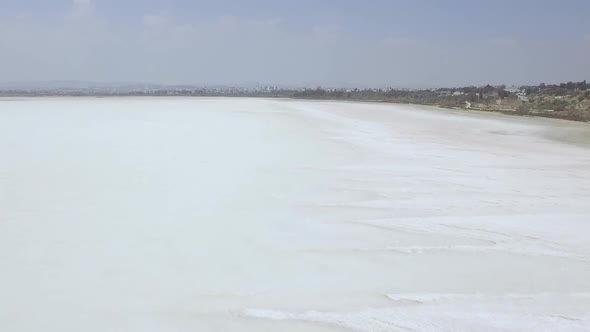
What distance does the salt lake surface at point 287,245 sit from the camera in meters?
3.69

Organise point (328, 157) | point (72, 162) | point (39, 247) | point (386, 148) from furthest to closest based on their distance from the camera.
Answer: point (386, 148)
point (328, 157)
point (72, 162)
point (39, 247)

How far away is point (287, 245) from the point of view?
5.18 m

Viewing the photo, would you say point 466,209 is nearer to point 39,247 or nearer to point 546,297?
point 546,297

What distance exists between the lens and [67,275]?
4.23m

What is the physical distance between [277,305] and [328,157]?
7275 mm

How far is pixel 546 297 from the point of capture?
404cm

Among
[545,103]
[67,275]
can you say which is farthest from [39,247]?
[545,103]

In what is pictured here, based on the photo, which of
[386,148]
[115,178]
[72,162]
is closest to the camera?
[115,178]

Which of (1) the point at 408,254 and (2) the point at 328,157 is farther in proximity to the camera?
(2) the point at 328,157

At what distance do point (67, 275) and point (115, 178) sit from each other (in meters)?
4.01

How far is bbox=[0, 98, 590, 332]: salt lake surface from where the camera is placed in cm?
369

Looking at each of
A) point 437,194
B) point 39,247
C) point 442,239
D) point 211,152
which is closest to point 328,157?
point 211,152

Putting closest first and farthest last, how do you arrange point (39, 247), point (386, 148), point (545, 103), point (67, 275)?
1. point (67, 275)
2. point (39, 247)
3. point (386, 148)
4. point (545, 103)

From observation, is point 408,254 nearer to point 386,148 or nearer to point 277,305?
point 277,305
